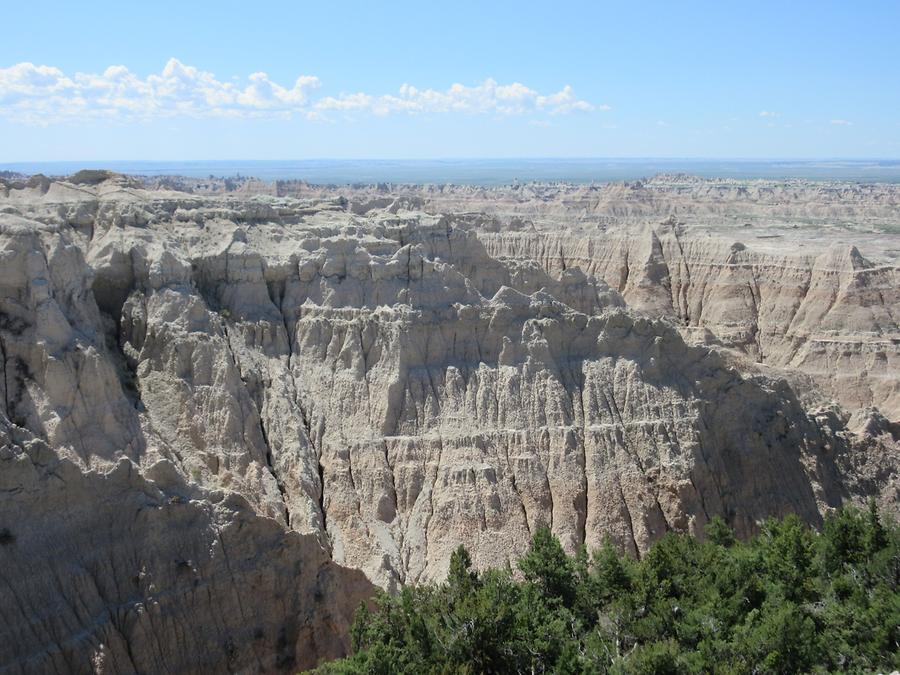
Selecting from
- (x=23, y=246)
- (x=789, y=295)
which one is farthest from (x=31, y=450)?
(x=789, y=295)

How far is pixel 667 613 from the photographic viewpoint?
24781 mm

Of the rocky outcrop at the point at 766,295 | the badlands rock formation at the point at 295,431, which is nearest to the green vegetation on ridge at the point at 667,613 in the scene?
the badlands rock formation at the point at 295,431

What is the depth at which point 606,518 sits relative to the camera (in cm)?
3509

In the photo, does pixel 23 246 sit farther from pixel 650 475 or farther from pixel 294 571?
pixel 650 475

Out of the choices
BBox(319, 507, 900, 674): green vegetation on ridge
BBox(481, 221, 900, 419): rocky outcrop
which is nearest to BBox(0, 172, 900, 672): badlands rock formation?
BBox(319, 507, 900, 674): green vegetation on ridge

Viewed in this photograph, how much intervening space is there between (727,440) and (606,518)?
24.2 feet

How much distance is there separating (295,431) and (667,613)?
16074 mm

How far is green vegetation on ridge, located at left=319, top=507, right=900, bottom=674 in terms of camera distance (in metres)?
21.9

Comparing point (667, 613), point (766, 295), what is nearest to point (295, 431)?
point (667, 613)

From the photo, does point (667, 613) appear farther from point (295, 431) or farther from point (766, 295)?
point (766, 295)

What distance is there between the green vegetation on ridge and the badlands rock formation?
135 inches

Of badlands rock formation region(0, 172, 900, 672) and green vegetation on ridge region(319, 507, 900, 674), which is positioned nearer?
green vegetation on ridge region(319, 507, 900, 674)

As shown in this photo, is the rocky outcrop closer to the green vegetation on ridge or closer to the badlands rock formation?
the badlands rock formation

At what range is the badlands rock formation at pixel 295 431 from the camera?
77.9ft
